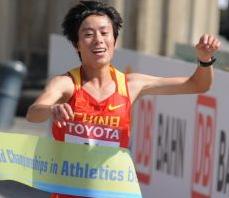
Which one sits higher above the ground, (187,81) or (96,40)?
(96,40)

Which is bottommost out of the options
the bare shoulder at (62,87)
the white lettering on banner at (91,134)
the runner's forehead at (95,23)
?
the white lettering on banner at (91,134)

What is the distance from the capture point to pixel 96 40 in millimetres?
5516

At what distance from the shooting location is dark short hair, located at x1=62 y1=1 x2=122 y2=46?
5.61 metres

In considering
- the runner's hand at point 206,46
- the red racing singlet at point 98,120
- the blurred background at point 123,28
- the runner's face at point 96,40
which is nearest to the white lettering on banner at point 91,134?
the red racing singlet at point 98,120

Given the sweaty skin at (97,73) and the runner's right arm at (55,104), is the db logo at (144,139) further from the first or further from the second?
the runner's right arm at (55,104)

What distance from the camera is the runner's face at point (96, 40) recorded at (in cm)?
553

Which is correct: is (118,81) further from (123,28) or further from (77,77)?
(123,28)

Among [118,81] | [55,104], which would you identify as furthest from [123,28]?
[55,104]

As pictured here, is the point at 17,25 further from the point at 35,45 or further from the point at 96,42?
the point at 96,42

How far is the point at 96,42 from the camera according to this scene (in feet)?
18.1

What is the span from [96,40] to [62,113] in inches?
24.1

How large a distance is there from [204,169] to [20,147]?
3391 millimetres

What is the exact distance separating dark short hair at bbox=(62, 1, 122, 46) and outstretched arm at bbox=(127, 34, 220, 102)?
29 centimetres

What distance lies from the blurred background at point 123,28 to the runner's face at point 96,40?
5.11 m
